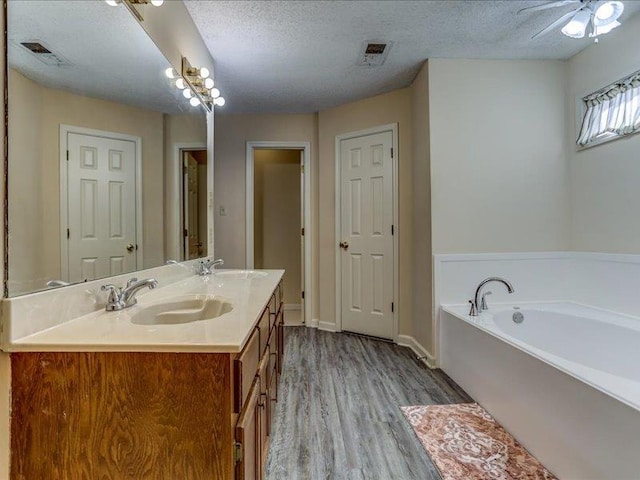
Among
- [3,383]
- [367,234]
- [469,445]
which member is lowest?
[469,445]

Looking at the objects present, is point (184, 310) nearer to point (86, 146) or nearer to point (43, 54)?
point (86, 146)

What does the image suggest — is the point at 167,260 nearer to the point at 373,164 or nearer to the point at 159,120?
the point at 159,120

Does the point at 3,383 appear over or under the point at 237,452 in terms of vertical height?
over

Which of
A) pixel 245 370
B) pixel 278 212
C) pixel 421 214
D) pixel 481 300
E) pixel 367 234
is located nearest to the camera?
pixel 245 370

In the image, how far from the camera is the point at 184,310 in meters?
1.38

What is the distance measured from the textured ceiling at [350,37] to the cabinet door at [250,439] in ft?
6.73

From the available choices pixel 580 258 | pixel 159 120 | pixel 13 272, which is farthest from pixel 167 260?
pixel 580 258

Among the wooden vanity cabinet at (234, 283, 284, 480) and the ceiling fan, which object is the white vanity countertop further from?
the ceiling fan

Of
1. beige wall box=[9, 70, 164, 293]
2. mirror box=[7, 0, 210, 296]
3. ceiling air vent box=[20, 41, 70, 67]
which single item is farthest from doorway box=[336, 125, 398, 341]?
ceiling air vent box=[20, 41, 70, 67]

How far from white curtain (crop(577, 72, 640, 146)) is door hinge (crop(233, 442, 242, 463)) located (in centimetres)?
272

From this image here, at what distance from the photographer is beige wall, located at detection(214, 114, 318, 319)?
353cm

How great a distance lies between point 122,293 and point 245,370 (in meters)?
0.60

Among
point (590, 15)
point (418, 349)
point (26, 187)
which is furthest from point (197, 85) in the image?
point (418, 349)

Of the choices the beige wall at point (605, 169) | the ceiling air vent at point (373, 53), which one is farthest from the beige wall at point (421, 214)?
the beige wall at point (605, 169)
